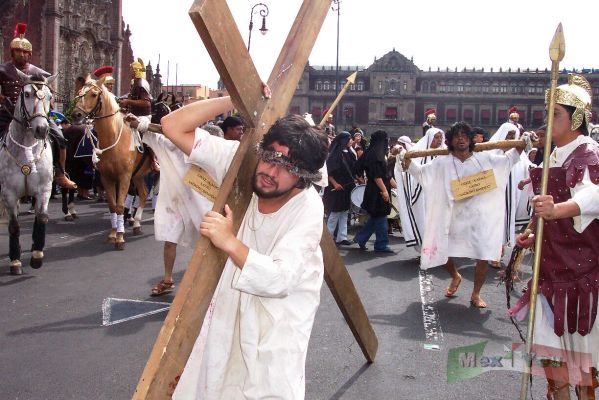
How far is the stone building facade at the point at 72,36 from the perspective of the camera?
131 ft

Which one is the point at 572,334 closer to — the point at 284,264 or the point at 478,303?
the point at 284,264

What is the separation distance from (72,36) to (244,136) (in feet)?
157

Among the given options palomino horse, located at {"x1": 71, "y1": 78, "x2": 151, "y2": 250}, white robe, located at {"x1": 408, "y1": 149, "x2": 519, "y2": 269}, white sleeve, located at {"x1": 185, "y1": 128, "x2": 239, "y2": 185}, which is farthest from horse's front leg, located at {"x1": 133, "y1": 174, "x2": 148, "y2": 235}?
white sleeve, located at {"x1": 185, "y1": 128, "x2": 239, "y2": 185}

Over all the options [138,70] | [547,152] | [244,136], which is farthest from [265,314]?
[138,70]

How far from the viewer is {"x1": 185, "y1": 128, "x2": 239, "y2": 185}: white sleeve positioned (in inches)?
122

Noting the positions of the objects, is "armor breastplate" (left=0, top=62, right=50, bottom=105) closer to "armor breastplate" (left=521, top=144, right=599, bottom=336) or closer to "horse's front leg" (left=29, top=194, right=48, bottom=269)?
"horse's front leg" (left=29, top=194, right=48, bottom=269)

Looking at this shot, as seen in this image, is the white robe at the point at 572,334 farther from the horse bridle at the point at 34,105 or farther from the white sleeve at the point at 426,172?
the horse bridle at the point at 34,105

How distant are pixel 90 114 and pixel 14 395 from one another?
618 centimetres

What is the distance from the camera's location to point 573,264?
3.69 meters

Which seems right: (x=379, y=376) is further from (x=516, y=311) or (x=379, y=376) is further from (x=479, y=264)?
(x=479, y=264)

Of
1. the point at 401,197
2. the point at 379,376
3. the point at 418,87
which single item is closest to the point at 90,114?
the point at 401,197

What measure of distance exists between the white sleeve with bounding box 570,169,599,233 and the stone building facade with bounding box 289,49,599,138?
8938cm

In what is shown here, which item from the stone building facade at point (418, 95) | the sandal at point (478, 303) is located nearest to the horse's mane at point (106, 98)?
the sandal at point (478, 303)

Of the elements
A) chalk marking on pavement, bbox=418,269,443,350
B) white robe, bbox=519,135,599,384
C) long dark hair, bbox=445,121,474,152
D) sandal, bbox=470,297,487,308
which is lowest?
chalk marking on pavement, bbox=418,269,443,350
